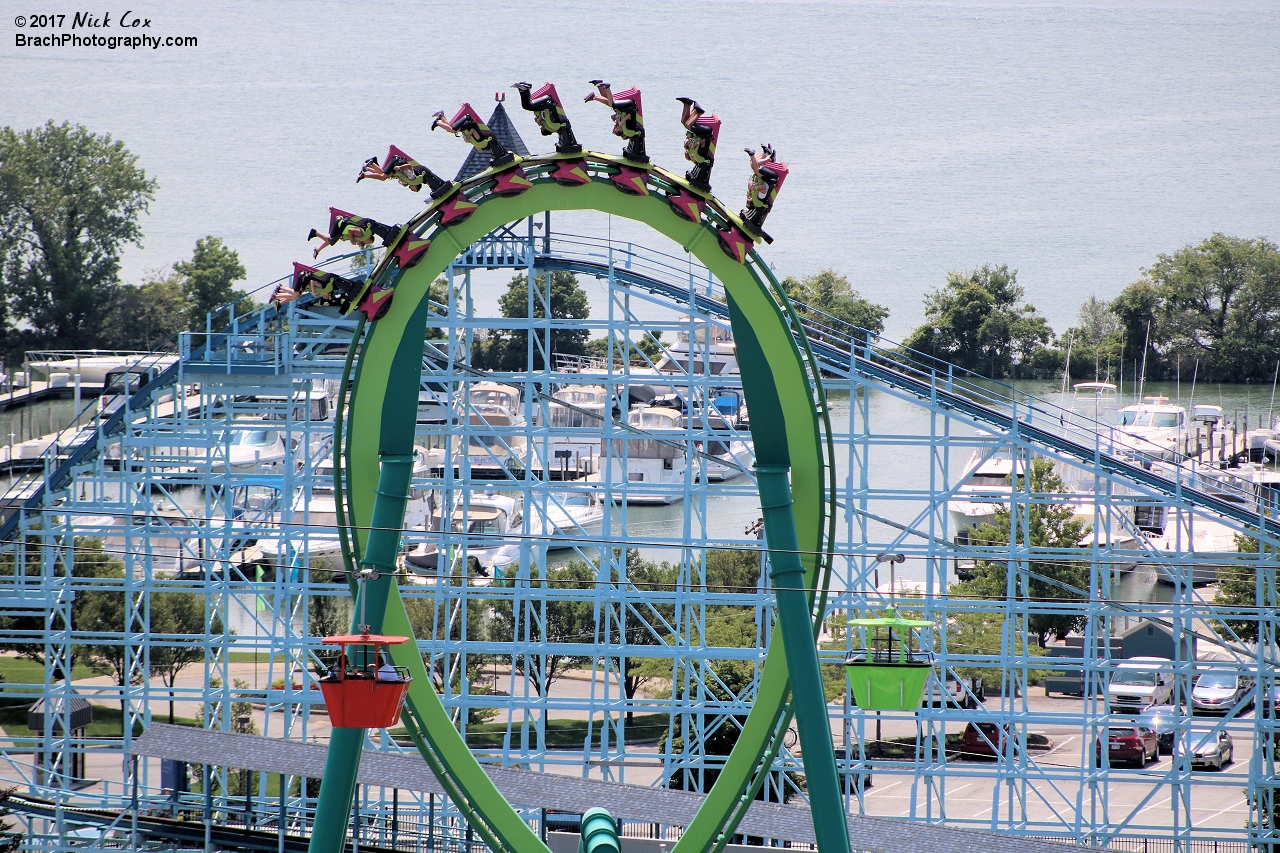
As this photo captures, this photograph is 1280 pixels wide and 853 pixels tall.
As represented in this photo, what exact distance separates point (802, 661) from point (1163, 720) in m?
9.80

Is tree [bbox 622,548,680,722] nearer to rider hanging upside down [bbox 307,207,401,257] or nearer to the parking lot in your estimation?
the parking lot

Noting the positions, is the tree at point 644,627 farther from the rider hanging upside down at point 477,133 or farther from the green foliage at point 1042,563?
the rider hanging upside down at point 477,133

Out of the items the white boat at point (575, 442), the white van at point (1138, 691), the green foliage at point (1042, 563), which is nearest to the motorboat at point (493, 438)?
the white boat at point (575, 442)

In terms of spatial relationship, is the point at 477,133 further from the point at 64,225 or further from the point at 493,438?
the point at 64,225

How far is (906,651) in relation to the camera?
10.6m

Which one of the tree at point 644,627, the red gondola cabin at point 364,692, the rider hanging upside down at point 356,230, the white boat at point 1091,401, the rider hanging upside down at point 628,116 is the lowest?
the tree at point 644,627

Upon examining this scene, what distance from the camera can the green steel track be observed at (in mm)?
10734

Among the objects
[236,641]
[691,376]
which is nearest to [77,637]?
[236,641]

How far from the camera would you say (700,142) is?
1062cm

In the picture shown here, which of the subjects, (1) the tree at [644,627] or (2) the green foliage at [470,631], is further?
(2) the green foliage at [470,631]

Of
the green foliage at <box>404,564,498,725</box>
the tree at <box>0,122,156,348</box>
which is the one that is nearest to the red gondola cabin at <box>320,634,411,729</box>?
the green foliage at <box>404,564,498,725</box>

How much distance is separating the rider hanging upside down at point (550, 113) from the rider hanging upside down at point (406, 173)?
834 mm

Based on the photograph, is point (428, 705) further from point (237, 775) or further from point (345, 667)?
point (237, 775)

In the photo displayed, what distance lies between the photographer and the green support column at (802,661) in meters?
10.1
